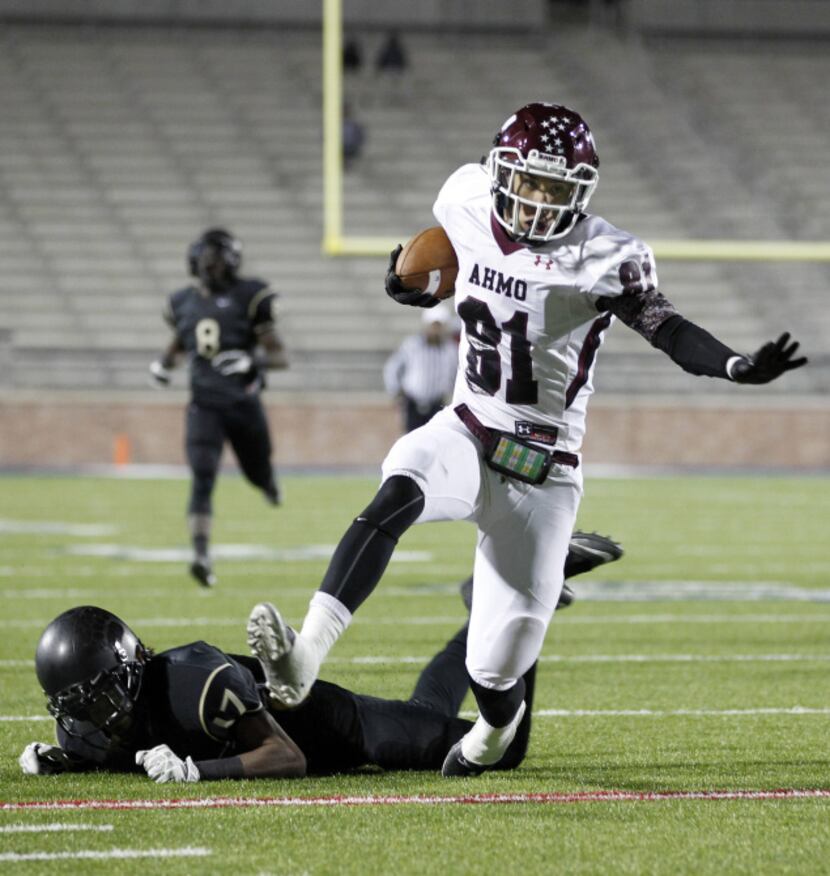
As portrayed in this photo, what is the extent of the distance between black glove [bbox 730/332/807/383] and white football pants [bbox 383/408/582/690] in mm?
632

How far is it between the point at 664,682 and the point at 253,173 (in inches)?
560

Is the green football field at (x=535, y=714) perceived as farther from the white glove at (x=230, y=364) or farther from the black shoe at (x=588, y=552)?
the white glove at (x=230, y=364)

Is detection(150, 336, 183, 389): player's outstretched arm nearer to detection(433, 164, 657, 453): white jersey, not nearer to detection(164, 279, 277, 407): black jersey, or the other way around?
detection(164, 279, 277, 407): black jersey

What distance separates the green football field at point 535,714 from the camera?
129 inches

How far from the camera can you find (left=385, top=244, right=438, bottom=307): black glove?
4074mm

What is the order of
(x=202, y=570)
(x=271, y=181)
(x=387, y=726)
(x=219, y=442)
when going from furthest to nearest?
1. (x=271, y=181)
2. (x=219, y=442)
3. (x=202, y=570)
4. (x=387, y=726)

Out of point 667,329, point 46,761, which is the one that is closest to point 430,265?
point 667,329

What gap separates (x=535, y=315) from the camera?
3.90 metres

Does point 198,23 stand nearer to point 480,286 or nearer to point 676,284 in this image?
point 676,284

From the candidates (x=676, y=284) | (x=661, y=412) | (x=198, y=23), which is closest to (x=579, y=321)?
(x=661, y=412)

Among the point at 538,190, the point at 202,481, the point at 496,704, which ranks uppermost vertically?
the point at 538,190

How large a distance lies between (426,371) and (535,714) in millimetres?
7601

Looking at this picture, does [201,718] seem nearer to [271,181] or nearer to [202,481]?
[202,481]

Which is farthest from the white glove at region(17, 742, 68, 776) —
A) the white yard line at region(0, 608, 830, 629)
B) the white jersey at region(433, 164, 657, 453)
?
the white yard line at region(0, 608, 830, 629)
